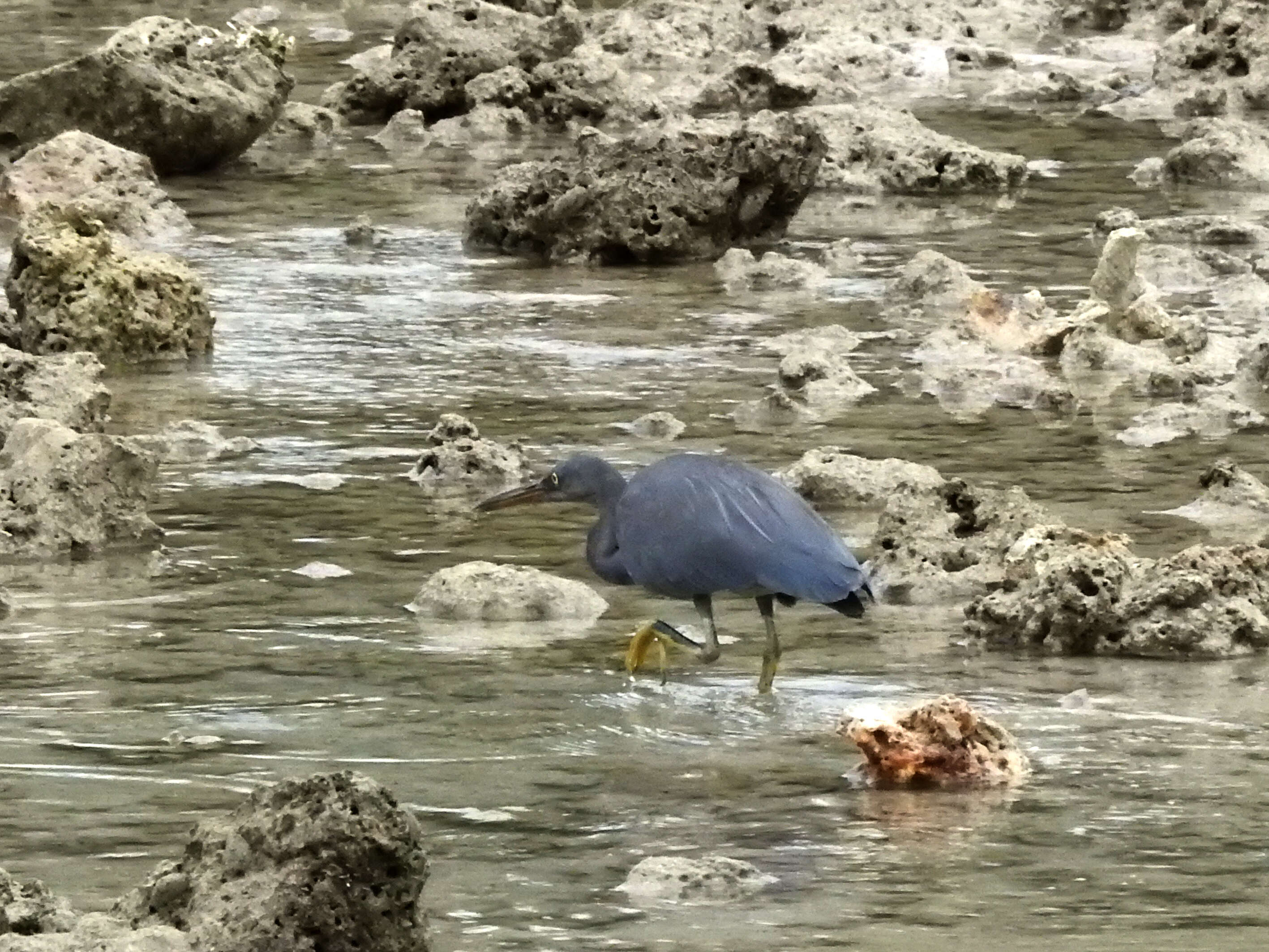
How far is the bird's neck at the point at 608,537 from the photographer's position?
21.5 ft

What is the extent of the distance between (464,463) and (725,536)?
2.25m

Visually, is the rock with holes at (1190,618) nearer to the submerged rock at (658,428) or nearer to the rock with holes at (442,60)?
the submerged rock at (658,428)

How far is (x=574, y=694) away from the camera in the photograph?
6.21 metres

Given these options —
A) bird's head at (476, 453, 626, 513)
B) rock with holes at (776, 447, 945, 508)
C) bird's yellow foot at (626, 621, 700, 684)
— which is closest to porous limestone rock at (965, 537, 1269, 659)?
bird's yellow foot at (626, 621, 700, 684)

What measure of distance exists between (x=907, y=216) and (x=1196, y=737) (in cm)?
758

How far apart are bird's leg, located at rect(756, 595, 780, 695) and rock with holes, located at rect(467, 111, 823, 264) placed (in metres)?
5.65

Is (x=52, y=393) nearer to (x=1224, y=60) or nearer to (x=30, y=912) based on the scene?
(x=30, y=912)

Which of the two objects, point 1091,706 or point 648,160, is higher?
point 648,160

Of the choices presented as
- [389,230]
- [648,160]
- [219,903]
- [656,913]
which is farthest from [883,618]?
[389,230]

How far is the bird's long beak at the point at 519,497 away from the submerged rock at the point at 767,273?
449 centimetres

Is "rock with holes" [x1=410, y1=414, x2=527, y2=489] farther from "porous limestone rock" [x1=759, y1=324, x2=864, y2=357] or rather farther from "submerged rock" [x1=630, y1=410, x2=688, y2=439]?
"porous limestone rock" [x1=759, y1=324, x2=864, y2=357]

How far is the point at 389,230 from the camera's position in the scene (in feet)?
42.1

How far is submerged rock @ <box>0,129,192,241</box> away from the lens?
1252cm

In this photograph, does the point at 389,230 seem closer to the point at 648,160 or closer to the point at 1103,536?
the point at 648,160
